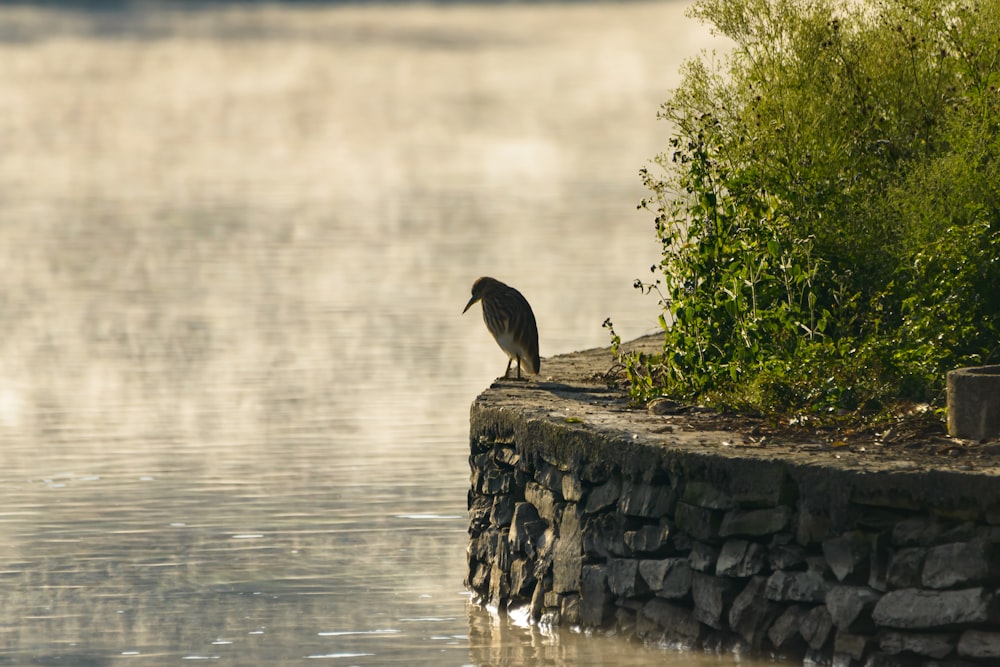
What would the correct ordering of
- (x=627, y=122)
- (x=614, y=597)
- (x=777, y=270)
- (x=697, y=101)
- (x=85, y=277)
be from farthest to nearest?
(x=627, y=122), (x=85, y=277), (x=697, y=101), (x=777, y=270), (x=614, y=597)

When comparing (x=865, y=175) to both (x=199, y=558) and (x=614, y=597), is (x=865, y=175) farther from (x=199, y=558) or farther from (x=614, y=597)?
(x=199, y=558)

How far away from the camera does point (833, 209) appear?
40.4 ft

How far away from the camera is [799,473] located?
9.91 m

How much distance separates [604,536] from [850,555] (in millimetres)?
1512

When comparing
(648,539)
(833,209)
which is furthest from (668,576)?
(833,209)

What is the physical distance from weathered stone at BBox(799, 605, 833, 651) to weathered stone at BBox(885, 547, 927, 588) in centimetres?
39

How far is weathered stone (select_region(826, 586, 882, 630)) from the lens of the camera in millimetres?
9711

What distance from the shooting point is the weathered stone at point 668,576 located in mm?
10445

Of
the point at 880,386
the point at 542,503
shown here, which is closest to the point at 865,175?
the point at 880,386

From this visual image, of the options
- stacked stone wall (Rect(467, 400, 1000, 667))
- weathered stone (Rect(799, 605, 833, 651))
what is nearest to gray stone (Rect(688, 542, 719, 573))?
stacked stone wall (Rect(467, 400, 1000, 667))

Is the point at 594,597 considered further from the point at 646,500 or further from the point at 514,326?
the point at 514,326

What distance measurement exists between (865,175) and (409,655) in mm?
3985

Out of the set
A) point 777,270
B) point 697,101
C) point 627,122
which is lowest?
point 777,270

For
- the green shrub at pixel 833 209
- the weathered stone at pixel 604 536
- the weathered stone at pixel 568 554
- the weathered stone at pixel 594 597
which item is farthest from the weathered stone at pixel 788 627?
the green shrub at pixel 833 209
